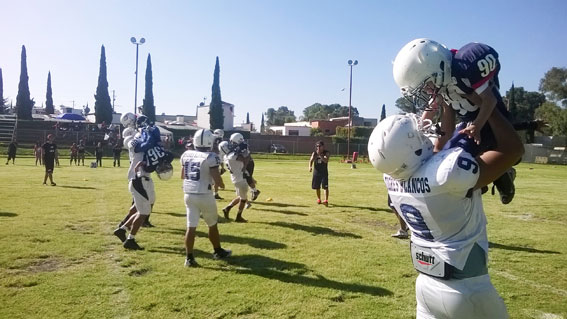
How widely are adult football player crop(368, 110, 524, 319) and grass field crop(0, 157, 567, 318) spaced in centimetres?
272

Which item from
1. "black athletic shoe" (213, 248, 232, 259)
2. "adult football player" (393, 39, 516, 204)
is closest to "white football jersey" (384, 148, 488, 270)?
"adult football player" (393, 39, 516, 204)

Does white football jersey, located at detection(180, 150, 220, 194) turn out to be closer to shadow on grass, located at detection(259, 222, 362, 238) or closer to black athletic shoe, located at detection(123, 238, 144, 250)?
black athletic shoe, located at detection(123, 238, 144, 250)

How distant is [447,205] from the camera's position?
250cm

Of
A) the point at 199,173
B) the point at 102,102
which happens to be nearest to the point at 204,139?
the point at 199,173

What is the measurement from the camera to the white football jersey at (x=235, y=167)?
1155 centimetres

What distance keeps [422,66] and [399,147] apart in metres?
0.58

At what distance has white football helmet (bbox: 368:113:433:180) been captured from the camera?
100 inches

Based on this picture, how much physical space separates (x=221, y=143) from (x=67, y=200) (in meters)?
5.44

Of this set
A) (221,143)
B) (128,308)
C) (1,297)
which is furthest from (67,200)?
(128,308)

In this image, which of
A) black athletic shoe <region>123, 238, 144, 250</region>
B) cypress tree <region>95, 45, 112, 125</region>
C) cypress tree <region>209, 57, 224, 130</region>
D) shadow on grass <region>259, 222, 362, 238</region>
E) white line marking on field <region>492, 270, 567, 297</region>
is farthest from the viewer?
cypress tree <region>209, 57, 224, 130</region>

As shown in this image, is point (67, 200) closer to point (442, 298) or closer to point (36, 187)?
point (36, 187)

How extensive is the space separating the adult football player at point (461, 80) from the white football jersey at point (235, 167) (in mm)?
8883

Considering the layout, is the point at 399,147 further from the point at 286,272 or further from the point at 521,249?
the point at 521,249

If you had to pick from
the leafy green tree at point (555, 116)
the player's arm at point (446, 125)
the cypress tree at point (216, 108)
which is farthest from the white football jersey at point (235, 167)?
the leafy green tree at point (555, 116)
